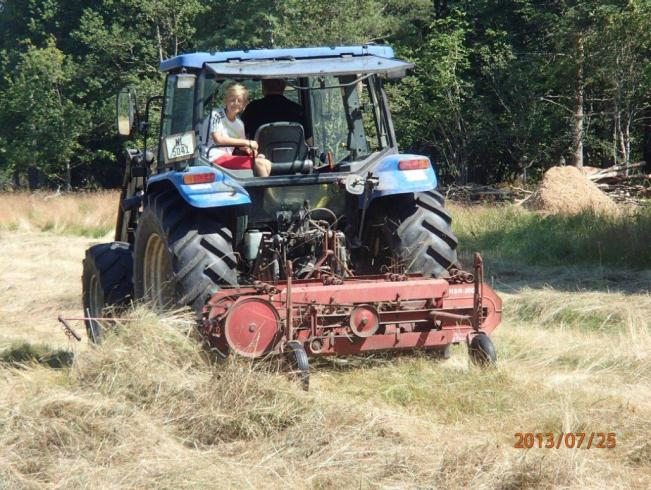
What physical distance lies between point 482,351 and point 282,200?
1.67 m

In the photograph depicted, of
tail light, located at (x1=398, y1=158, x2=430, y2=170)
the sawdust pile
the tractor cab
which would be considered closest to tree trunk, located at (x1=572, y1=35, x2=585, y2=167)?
the sawdust pile

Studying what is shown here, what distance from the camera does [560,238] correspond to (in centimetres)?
1278

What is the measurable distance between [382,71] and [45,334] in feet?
12.5

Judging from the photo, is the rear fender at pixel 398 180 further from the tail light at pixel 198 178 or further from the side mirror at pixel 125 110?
the side mirror at pixel 125 110

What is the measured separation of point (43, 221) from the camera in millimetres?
20891

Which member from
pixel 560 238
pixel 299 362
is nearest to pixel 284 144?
pixel 299 362

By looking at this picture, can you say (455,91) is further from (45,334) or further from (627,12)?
(45,334)

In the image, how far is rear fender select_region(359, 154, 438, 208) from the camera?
22.2 ft

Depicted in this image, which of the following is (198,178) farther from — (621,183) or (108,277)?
(621,183)

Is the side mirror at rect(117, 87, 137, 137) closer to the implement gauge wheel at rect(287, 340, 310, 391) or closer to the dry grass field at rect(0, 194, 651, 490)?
the dry grass field at rect(0, 194, 651, 490)

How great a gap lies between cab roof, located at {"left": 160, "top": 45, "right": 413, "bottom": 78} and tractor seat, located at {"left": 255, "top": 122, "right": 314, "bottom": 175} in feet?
1.43

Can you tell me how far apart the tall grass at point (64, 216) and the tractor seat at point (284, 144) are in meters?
12.1
